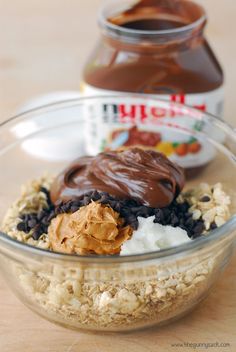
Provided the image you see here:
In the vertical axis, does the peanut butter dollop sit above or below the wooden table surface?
above

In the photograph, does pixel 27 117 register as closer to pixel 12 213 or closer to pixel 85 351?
pixel 12 213

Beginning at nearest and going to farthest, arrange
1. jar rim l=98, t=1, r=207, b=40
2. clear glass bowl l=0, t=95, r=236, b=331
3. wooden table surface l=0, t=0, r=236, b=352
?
clear glass bowl l=0, t=95, r=236, b=331 → wooden table surface l=0, t=0, r=236, b=352 → jar rim l=98, t=1, r=207, b=40

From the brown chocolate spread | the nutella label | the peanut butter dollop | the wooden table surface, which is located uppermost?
the brown chocolate spread

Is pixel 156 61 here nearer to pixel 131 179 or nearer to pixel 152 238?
pixel 131 179

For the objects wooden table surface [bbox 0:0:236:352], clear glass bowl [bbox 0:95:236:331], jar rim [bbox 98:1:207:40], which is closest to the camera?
clear glass bowl [bbox 0:95:236:331]

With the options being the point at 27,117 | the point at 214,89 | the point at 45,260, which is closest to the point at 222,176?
the point at 214,89

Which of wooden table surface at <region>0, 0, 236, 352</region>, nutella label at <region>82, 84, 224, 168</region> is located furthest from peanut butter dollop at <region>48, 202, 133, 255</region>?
nutella label at <region>82, 84, 224, 168</region>

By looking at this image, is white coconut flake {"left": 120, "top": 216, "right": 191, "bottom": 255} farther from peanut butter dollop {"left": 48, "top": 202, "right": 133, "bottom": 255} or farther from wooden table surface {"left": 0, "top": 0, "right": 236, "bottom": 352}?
wooden table surface {"left": 0, "top": 0, "right": 236, "bottom": 352}

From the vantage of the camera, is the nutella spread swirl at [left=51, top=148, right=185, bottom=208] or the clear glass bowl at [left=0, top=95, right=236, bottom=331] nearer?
the clear glass bowl at [left=0, top=95, right=236, bottom=331]
